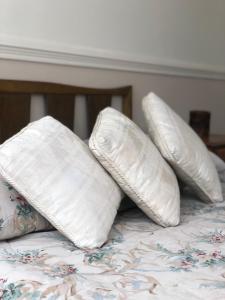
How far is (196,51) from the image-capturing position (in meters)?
2.46

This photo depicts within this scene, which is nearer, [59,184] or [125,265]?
[125,265]

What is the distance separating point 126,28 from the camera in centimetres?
200

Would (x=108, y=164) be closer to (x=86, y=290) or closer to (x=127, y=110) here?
(x=86, y=290)

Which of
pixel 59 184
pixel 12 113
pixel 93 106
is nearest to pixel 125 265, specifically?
pixel 59 184

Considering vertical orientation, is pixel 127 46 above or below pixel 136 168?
above

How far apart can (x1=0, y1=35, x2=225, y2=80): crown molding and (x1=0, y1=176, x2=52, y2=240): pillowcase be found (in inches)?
24.7

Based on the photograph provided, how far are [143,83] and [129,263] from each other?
136 cm

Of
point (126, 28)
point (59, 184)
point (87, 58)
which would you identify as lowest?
point (59, 184)

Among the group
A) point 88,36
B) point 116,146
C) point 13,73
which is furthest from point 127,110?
point 116,146

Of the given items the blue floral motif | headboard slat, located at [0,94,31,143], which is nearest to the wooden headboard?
headboard slat, located at [0,94,31,143]

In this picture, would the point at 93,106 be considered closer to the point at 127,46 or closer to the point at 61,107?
the point at 61,107

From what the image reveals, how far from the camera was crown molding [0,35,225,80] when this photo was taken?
154 centimetres

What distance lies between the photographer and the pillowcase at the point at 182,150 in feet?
4.59

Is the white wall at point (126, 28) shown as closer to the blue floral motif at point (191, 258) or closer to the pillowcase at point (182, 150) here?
the pillowcase at point (182, 150)
